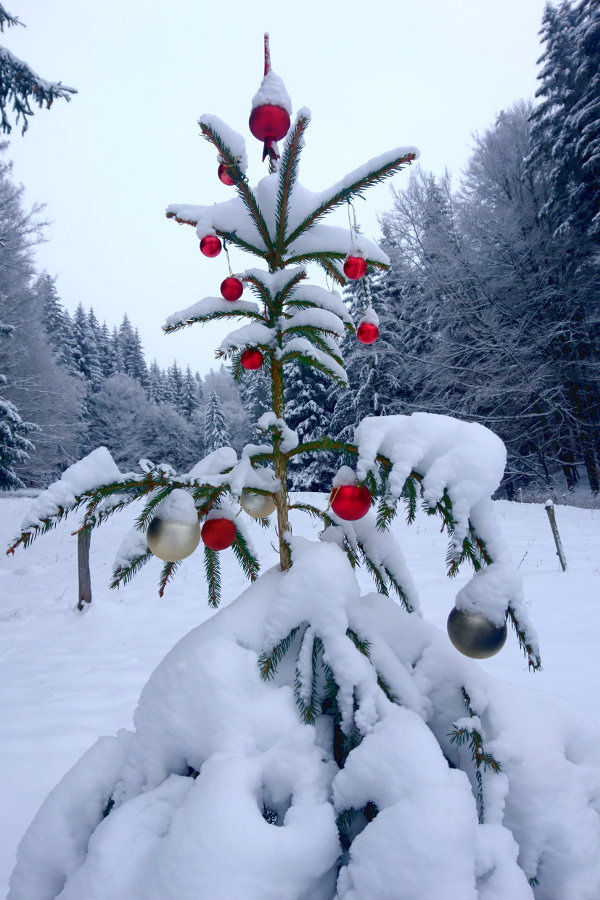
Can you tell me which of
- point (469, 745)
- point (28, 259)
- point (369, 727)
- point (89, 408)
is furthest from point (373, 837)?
point (89, 408)

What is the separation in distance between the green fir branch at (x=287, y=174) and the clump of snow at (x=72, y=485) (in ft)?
2.53

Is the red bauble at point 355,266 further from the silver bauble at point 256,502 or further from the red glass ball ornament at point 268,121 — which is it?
the silver bauble at point 256,502

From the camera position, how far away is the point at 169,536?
0.98 metres

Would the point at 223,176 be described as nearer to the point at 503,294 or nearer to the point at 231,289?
the point at 231,289

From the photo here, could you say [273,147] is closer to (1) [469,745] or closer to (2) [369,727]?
(2) [369,727]

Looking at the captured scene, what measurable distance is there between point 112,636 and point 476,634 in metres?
4.53

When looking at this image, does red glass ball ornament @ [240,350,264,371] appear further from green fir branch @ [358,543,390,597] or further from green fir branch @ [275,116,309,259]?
green fir branch @ [358,543,390,597]

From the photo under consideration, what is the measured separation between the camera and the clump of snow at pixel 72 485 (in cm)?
89

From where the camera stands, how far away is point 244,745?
0.90 m

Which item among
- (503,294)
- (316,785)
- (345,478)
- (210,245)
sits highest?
(503,294)

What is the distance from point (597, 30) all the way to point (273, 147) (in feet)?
44.6

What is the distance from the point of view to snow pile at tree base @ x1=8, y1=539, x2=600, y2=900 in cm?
75

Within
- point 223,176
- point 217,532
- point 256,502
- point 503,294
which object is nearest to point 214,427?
point 503,294

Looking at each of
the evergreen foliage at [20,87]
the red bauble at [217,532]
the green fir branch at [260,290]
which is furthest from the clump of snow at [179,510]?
the evergreen foliage at [20,87]
